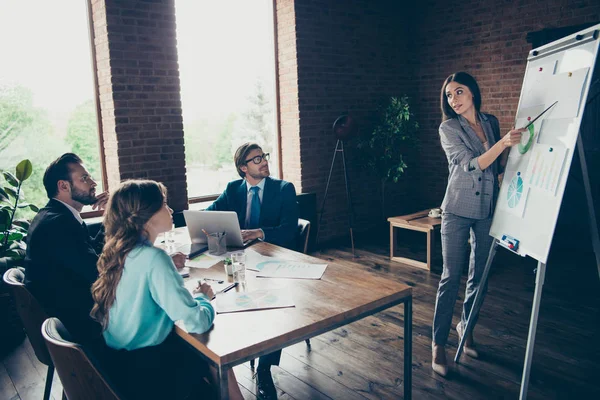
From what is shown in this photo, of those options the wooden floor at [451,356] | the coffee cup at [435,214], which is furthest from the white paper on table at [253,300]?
the coffee cup at [435,214]

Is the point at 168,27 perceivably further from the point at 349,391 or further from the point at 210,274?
the point at 349,391

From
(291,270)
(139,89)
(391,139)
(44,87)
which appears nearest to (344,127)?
(391,139)

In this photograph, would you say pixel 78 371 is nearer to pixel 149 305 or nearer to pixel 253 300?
pixel 149 305

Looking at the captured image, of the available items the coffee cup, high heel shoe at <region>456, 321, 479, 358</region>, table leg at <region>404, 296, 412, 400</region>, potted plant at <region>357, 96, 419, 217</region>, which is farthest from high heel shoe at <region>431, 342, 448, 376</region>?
potted plant at <region>357, 96, 419, 217</region>

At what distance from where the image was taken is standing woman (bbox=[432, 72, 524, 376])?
106 inches

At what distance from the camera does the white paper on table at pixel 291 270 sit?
220 cm

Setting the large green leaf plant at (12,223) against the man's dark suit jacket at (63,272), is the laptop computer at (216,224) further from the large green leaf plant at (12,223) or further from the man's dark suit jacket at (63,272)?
the large green leaf plant at (12,223)

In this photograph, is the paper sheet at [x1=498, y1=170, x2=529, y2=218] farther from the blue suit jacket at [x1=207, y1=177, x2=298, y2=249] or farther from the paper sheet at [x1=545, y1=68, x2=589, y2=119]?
the blue suit jacket at [x1=207, y1=177, x2=298, y2=249]

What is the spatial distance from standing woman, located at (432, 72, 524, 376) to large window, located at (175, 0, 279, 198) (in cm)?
288

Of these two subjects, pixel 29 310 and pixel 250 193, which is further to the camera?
pixel 250 193

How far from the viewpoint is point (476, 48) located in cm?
574

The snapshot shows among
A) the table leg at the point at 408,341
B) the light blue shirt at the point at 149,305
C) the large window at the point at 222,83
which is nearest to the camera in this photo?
the light blue shirt at the point at 149,305

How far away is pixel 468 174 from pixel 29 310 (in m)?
2.24

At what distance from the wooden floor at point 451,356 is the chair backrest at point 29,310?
0.77 meters
